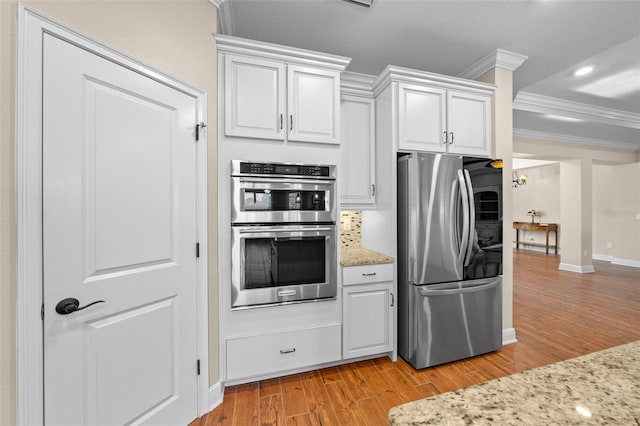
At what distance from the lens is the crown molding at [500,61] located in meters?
2.67

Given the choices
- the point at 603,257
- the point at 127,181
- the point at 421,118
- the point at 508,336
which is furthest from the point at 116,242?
the point at 603,257

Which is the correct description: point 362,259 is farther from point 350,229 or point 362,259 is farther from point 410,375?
point 410,375

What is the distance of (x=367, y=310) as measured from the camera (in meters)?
2.35

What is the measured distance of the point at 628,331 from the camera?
303 centimetres

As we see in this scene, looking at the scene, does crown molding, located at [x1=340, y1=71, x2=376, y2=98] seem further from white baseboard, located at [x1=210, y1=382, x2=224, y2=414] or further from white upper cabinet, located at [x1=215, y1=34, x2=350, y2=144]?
white baseboard, located at [x1=210, y1=382, x2=224, y2=414]

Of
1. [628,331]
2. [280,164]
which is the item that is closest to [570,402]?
[280,164]

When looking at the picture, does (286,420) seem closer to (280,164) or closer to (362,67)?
(280,164)

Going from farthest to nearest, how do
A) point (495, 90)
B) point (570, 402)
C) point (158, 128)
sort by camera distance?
point (495, 90) → point (158, 128) → point (570, 402)

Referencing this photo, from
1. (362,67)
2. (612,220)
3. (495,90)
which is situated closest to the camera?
(495,90)

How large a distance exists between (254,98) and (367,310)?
1931mm

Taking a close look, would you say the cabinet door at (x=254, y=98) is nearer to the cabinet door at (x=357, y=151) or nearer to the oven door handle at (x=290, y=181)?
the oven door handle at (x=290, y=181)

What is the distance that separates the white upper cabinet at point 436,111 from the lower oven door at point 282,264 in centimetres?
114

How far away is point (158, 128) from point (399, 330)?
2.43 m

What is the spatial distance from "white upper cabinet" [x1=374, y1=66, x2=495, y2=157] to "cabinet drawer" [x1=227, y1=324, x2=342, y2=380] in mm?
1732
